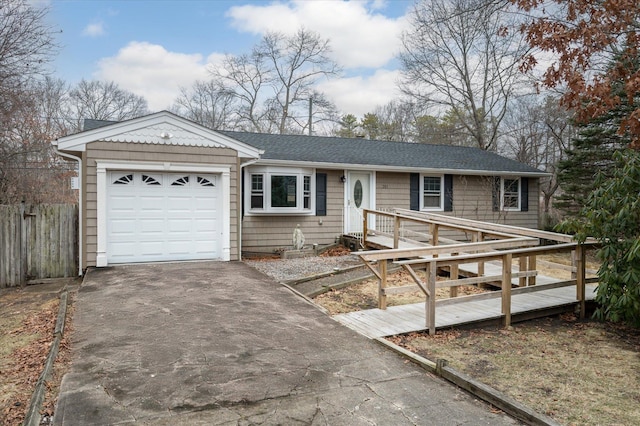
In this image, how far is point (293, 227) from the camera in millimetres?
12375

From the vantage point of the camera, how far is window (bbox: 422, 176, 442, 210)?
560 inches

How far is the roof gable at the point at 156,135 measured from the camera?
29.1 ft

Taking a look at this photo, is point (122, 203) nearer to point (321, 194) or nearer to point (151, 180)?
Result: point (151, 180)

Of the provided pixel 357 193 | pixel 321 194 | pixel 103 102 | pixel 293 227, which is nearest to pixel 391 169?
pixel 357 193

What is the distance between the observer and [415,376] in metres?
4.06

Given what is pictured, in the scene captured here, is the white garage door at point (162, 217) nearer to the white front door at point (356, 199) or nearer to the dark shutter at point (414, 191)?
the white front door at point (356, 199)

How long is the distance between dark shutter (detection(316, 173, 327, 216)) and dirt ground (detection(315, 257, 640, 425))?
5994mm

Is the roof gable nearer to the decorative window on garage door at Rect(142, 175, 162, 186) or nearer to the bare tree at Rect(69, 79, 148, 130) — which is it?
the decorative window on garage door at Rect(142, 175, 162, 186)

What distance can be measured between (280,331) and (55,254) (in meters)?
6.59

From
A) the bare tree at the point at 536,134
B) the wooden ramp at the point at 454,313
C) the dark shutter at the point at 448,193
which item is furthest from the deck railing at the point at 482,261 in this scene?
the bare tree at the point at 536,134

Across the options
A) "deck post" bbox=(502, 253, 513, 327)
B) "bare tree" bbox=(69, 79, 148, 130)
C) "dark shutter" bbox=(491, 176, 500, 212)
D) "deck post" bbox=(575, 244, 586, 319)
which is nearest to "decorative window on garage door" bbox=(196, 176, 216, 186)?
"deck post" bbox=(502, 253, 513, 327)

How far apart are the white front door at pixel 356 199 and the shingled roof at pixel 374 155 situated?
56 cm

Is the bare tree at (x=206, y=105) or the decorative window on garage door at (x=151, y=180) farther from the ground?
the bare tree at (x=206, y=105)

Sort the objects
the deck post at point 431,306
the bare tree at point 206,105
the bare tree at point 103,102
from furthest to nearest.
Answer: the bare tree at point 206,105 < the bare tree at point 103,102 < the deck post at point 431,306
